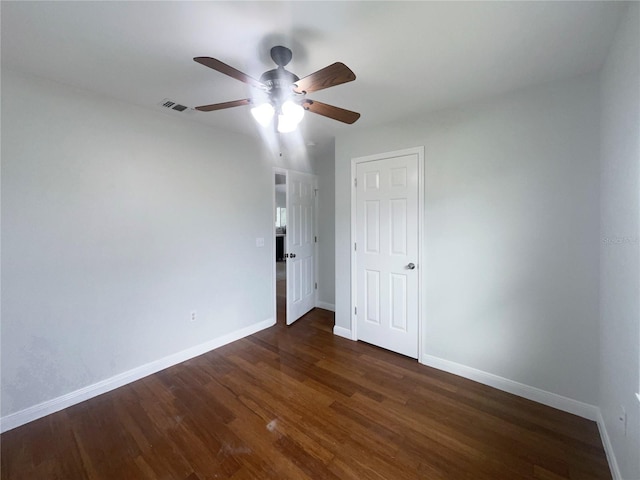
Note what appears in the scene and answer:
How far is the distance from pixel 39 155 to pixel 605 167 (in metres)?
3.83

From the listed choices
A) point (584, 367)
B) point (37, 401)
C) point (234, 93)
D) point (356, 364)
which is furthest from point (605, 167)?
point (37, 401)

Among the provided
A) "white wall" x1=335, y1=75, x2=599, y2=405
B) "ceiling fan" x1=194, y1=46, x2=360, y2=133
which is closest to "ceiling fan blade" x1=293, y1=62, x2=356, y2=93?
"ceiling fan" x1=194, y1=46, x2=360, y2=133

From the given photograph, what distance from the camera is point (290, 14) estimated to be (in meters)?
1.30

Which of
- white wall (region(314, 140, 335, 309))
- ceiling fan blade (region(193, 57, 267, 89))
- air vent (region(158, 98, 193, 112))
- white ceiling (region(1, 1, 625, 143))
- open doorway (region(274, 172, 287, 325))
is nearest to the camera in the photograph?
ceiling fan blade (region(193, 57, 267, 89))

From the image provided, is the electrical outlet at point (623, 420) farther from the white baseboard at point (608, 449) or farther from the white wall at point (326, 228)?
the white wall at point (326, 228)

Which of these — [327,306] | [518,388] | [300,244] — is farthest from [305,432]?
Answer: [327,306]

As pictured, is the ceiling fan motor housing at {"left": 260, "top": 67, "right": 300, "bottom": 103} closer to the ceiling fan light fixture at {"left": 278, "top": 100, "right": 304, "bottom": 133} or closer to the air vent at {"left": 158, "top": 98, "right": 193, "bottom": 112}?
the ceiling fan light fixture at {"left": 278, "top": 100, "right": 304, "bottom": 133}

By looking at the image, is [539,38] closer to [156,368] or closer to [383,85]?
[383,85]

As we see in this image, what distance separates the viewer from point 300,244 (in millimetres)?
3742

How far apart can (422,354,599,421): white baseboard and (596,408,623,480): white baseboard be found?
0.28 feet

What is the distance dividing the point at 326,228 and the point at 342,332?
164 centimetres

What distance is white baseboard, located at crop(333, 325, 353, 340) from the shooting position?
10.3 ft

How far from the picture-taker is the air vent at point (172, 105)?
88.0 inches

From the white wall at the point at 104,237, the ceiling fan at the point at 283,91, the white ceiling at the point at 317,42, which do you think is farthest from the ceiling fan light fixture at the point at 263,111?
the white wall at the point at 104,237
